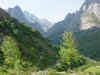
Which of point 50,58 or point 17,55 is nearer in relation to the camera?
point 17,55

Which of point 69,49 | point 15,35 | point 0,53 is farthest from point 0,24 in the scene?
point 69,49

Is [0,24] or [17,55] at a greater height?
[0,24]

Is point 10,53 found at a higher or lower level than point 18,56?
higher

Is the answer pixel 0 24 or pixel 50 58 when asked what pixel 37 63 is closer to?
pixel 50 58

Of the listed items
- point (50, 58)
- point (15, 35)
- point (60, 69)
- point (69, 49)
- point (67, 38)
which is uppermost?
point (15, 35)

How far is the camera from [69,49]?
4566cm

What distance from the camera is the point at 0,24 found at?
7988 cm

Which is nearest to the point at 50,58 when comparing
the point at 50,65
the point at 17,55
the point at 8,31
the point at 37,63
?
the point at 50,65

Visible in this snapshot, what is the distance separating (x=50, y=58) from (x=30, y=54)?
44.4 feet

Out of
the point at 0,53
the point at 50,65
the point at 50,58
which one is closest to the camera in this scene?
the point at 0,53

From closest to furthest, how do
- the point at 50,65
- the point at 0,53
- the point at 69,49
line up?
the point at 69,49 < the point at 0,53 < the point at 50,65

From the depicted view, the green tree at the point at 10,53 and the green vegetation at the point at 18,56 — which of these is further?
the green vegetation at the point at 18,56

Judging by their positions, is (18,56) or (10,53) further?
(18,56)

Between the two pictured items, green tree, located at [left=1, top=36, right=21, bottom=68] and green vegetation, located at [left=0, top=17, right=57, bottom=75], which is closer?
green tree, located at [left=1, top=36, right=21, bottom=68]
